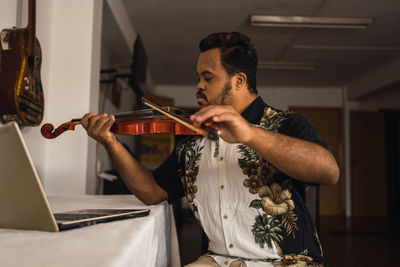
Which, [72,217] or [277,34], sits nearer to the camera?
[72,217]

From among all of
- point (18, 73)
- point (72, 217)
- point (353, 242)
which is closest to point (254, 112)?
point (72, 217)

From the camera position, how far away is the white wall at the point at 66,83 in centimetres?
194

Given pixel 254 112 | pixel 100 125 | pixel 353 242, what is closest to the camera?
pixel 100 125

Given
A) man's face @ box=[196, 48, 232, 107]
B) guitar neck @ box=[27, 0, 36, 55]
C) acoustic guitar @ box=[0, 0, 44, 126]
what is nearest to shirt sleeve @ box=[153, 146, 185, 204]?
man's face @ box=[196, 48, 232, 107]

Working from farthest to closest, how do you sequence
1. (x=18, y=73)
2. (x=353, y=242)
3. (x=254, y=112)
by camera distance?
(x=353, y=242)
(x=18, y=73)
(x=254, y=112)

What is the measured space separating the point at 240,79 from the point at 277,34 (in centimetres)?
317

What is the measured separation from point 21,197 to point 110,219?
0.19 metres

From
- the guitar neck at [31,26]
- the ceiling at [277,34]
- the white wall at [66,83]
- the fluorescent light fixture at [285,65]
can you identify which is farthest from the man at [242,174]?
the fluorescent light fixture at [285,65]

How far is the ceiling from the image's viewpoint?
343cm

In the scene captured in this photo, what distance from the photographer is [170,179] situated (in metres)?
1.30

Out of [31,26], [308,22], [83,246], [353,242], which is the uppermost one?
[308,22]

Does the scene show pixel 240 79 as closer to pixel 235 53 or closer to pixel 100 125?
pixel 235 53

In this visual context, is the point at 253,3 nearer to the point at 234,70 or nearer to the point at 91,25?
the point at 91,25

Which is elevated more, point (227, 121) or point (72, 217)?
point (227, 121)
